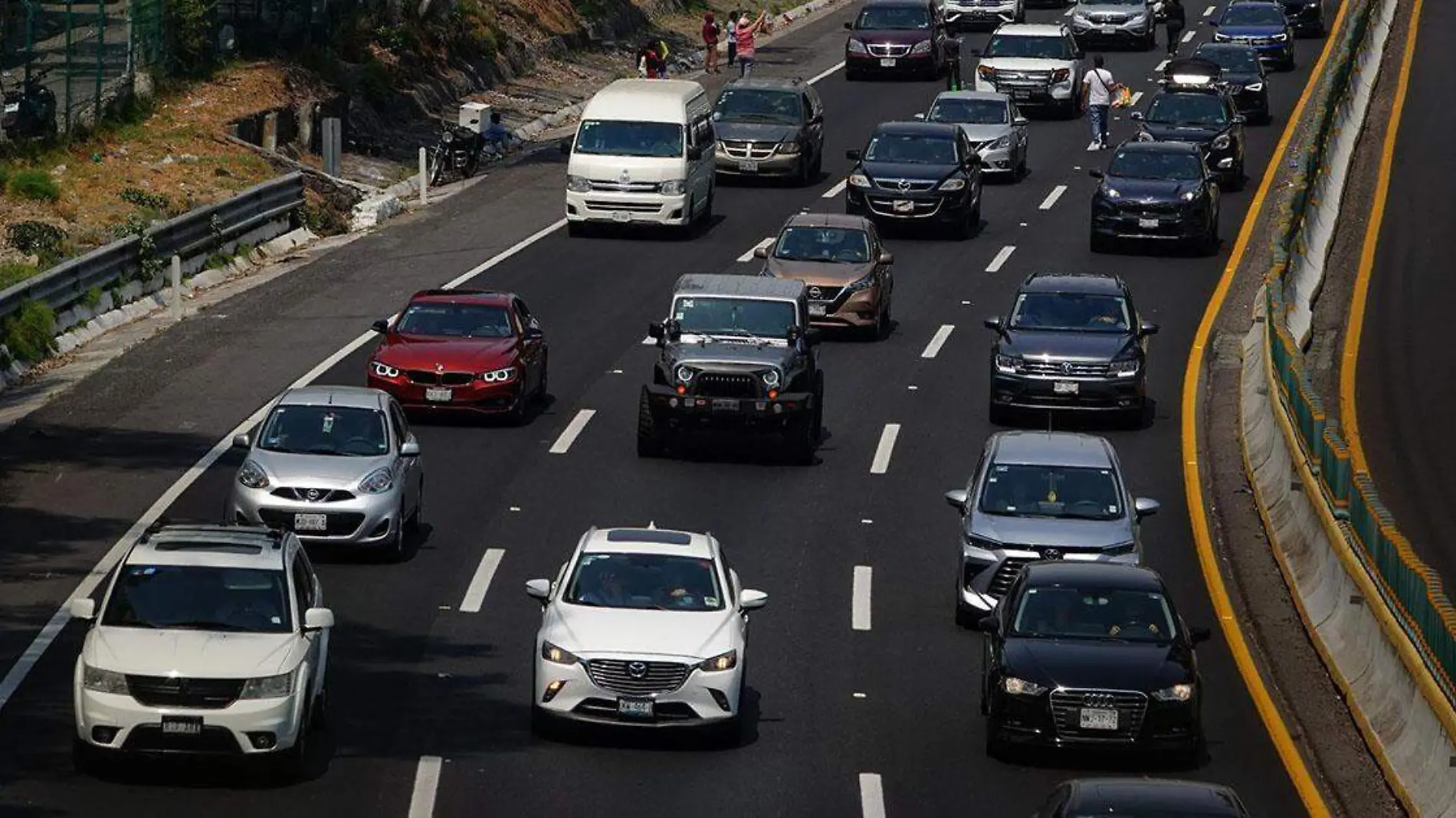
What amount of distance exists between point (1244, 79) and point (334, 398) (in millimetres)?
35699

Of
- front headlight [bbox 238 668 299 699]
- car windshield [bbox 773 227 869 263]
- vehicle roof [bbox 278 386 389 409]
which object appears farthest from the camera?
car windshield [bbox 773 227 869 263]

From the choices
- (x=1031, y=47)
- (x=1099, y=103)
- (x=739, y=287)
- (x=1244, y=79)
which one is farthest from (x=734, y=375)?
(x=1244, y=79)

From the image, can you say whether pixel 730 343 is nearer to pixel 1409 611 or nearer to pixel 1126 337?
pixel 1126 337

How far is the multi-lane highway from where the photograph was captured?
1934 cm

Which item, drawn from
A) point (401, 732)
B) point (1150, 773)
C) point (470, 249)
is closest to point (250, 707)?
point (401, 732)

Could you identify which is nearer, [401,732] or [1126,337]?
[401,732]

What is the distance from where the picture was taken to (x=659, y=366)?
102 feet

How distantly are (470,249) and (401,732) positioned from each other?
2298cm

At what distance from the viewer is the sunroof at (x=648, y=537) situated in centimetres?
2119

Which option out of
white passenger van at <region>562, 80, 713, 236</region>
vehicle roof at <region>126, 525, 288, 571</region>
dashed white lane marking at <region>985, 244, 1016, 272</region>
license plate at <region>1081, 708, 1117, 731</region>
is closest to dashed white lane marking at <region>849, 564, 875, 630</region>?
license plate at <region>1081, 708, 1117, 731</region>

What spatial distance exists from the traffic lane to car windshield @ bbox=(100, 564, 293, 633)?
1365 centimetres

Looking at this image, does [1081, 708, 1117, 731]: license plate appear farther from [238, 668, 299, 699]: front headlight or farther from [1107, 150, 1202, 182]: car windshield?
[1107, 150, 1202, 182]: car windshield

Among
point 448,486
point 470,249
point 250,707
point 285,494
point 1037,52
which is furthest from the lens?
point 1037,52

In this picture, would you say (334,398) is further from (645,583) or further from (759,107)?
(759,107)
